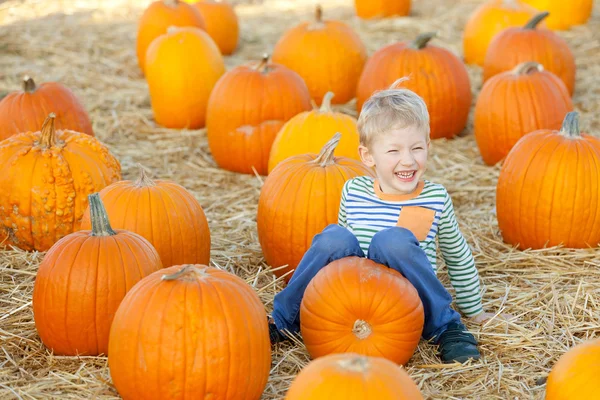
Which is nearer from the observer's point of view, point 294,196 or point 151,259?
point 151,259

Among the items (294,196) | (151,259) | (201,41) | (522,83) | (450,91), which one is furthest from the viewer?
(201,41)

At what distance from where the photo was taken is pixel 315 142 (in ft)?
17.0

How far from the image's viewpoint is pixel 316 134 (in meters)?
5.20

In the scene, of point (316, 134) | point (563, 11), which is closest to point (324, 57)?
point (316, 134)

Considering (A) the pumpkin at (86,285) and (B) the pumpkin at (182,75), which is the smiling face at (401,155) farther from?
(B) the pumpkin at (182,75)

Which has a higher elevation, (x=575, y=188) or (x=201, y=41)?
(x=201, y=41)

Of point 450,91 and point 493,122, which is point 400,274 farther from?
point 450,91

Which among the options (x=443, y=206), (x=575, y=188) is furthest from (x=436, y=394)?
(x=575, y=188)

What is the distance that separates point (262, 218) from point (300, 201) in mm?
286

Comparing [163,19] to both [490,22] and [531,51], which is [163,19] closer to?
[490,22]

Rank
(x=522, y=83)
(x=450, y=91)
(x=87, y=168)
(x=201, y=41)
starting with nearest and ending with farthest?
(x=87, y=168), (x=522, y=83), (x=450, y=91), (x=201, y=41)

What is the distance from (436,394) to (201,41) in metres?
4.51

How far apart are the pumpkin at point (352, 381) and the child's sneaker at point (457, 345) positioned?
906 mm

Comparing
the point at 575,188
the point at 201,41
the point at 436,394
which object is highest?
the point at 201,41
